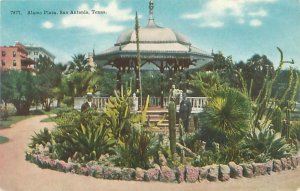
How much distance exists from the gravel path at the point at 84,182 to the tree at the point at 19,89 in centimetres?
115

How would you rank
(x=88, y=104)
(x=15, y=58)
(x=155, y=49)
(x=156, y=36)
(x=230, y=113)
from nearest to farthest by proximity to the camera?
(x=230, y=113), (x=15, y=58), (x=88, y=104), (x=156, y=36), (x=155, y=49)

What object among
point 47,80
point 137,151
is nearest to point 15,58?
point 47,80

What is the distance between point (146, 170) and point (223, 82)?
3.53 metres

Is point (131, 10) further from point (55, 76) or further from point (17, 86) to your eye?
point (17, 86)

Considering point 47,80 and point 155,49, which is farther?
point 155,49

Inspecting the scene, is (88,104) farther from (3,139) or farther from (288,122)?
(288,122)

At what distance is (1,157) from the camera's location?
834 cm

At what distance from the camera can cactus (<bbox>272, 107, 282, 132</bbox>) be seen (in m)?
8.94

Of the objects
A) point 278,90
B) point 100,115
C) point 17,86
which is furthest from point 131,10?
point 278,90

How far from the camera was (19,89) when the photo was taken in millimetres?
9281

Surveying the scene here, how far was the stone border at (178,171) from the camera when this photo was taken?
709cm

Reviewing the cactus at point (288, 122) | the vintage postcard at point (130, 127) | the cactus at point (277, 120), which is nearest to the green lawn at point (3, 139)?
the vintage postcard at point (130, 127)

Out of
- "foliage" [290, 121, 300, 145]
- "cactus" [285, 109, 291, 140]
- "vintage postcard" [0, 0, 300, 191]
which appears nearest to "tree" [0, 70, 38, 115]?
"vintage postcard" [0, 0, 300, 191]

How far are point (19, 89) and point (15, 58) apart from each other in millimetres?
920
